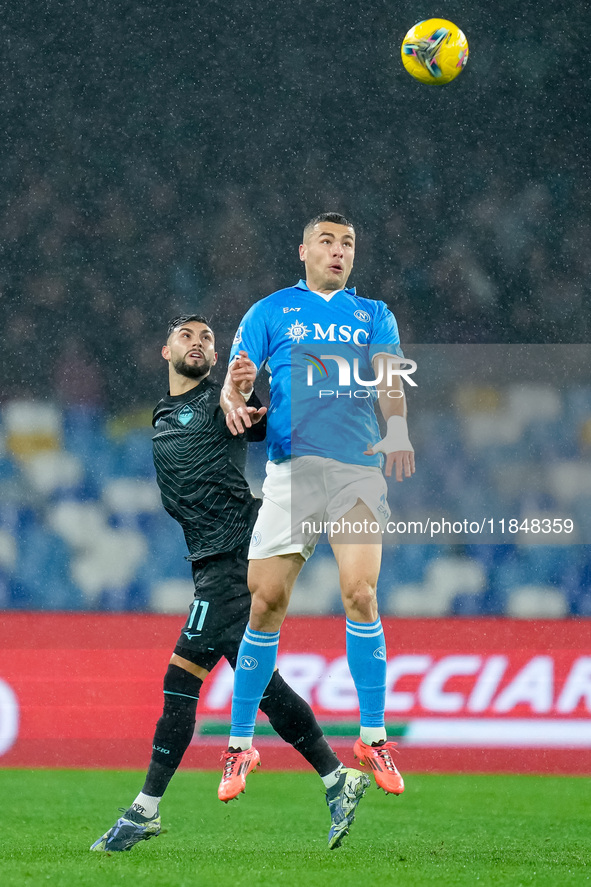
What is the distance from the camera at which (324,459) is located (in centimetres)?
395

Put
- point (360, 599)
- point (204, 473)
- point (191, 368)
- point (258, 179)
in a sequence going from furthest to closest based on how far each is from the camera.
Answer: point (258, 179) → point (191, 368) → point (204, 473) → point (360, 599)

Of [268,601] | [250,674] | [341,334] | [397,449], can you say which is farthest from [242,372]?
[250,674]

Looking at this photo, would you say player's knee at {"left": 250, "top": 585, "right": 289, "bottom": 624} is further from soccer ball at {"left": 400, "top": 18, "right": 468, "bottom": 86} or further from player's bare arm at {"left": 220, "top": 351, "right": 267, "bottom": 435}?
soccer ball at {"left": 400, "top": 18, "right": 468, "bottom": 86}

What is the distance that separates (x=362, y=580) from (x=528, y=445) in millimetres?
4699

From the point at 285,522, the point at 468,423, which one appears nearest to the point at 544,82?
the point at 468,423

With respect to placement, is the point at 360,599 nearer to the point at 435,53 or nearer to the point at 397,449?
the point at 397,449

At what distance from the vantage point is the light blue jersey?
3969mm

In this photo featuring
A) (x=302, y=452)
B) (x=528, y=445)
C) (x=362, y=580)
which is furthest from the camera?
(x=528, y=445)

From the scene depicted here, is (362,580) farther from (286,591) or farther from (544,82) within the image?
(544,82)

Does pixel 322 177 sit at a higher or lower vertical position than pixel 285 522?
higher

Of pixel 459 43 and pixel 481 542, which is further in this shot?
pixel 481 542

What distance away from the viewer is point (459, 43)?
531 centimetres

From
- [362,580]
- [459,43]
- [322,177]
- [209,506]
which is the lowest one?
[362,580]

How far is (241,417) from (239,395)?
0.12 m
